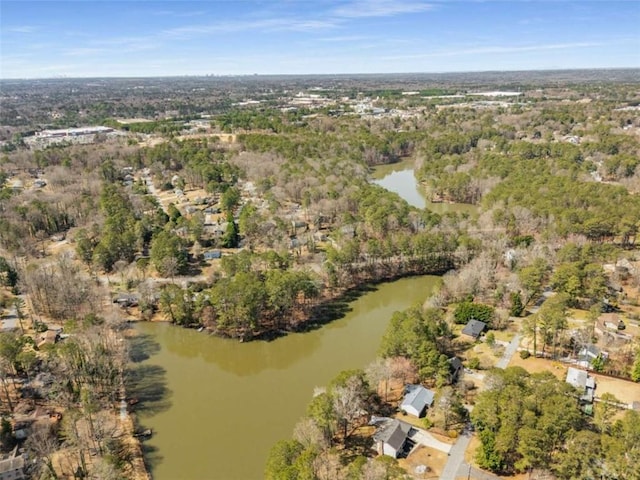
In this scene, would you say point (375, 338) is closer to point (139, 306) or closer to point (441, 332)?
point (441, 332)

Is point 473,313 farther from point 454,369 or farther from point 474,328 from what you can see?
point 454,369

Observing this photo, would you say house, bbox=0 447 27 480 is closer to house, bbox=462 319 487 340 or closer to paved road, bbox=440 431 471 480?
paved road, bbox=440 431 471 480

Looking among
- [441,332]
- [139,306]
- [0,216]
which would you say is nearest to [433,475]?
[441,332]

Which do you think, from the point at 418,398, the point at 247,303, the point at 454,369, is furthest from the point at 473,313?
the point at 247,303

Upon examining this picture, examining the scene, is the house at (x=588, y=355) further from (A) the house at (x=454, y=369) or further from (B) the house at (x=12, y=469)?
(B) the house at (x=12, y=469)

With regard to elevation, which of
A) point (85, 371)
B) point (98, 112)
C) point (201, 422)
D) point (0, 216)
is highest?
point (98, 112)

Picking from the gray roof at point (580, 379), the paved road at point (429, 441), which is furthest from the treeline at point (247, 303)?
the gray roof at point (580, 379)

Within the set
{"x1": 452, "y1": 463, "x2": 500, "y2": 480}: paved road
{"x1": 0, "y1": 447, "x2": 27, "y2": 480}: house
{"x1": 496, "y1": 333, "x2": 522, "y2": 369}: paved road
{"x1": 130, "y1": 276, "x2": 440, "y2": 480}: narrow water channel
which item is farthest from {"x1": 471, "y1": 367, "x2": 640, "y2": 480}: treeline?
{"x1": 0, "y1": 447, "x2": 27, "y2": 480}: house
